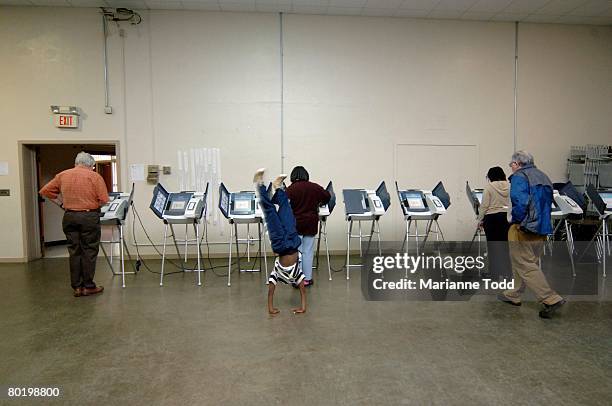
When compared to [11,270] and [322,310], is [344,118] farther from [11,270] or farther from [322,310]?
[11,270]

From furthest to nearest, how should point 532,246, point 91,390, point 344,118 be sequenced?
point 344,118 < point 532,246 < point 91,390

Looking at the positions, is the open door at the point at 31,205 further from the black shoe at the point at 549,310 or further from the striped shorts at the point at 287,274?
the black shoe at the point at 549,310

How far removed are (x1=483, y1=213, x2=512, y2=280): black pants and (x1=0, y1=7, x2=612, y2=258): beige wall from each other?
7.77 ft

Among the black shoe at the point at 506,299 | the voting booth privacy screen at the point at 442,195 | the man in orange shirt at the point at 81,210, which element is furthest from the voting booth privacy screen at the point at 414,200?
the man in orange shirt at the point at 81,210

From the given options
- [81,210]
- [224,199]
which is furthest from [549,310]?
[81,210]

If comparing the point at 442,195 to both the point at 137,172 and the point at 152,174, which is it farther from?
the point at 137,172

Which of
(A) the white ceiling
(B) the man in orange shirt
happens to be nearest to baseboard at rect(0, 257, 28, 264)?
(B) the man in orange shirt

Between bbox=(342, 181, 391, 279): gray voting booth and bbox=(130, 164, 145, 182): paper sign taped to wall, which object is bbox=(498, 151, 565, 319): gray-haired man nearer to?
bbox=(342, 181, 391, 279): gray voting booth

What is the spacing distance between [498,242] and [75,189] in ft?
15.5

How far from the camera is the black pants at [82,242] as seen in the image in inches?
162

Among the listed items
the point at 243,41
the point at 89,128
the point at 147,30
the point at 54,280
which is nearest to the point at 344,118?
the point at 243,41

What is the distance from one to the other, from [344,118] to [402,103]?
1065 millimetres

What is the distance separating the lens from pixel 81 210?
411cm

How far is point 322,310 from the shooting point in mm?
3730
